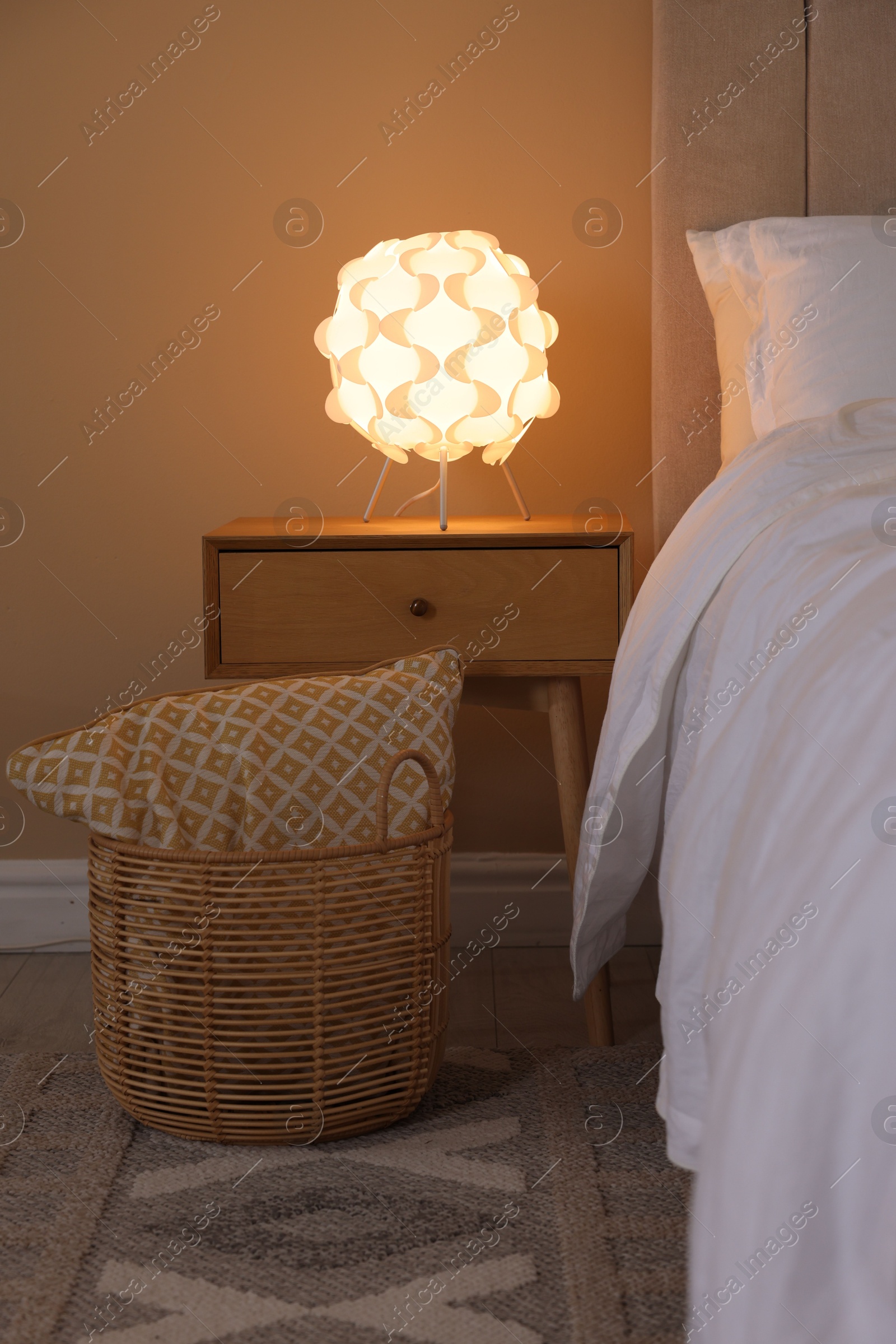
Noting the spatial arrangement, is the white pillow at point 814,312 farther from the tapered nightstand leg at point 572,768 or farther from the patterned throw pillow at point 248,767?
the patterned throw pillow at point 248,767

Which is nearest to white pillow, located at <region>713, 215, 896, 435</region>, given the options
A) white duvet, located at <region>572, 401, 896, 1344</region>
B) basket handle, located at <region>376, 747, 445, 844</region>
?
white duvet, located at <region>572, 401, 896, 1344</region>

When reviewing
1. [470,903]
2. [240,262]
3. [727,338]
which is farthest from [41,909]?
[727,338]

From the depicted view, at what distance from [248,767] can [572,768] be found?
1.53 feet

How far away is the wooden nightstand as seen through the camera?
134 cm

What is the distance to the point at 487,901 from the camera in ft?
5.85

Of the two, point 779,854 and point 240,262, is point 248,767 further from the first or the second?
point 240,262

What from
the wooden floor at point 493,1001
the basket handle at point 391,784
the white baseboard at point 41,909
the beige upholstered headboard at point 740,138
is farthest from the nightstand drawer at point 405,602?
the white baseboard at point 41,909

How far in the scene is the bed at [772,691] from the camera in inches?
20.3

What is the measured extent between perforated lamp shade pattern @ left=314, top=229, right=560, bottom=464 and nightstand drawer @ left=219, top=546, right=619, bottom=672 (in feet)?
0.59

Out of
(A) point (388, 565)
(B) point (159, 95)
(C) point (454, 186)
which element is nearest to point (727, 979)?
(A) point (388, 565)

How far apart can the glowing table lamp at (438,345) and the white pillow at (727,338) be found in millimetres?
257

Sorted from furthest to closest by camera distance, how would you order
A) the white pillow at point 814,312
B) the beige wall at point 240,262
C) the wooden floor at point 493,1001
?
the beige wall at point 240,262
the wooden floor at point 493,1001
the white pillow at point 814,312

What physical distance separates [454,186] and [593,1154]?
1.37 meters

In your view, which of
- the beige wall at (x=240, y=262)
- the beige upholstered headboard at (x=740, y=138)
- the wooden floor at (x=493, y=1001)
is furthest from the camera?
the beige wall at (x=240, y=262)
